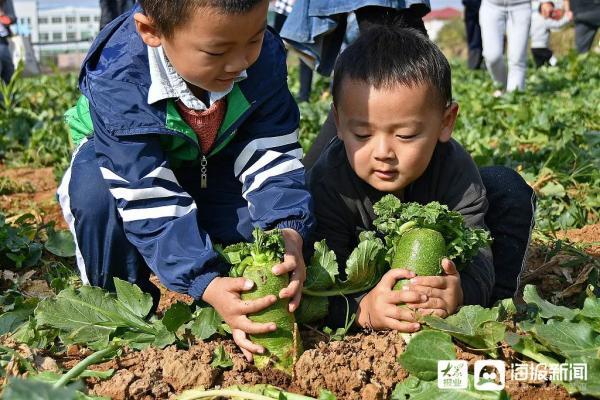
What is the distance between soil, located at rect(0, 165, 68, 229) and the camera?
476 centimetres

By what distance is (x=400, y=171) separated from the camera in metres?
Result: 2.76

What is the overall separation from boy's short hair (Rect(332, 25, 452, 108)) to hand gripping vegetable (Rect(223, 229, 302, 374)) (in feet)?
2.24

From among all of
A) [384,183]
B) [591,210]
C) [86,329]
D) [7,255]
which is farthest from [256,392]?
[591,210]

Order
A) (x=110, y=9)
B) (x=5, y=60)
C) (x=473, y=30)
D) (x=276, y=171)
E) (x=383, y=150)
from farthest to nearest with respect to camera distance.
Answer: (x=473, y=30) < (x=5, y=60) < (x=110, y=9) < (x=276, y=171) < (x=383, y=150)

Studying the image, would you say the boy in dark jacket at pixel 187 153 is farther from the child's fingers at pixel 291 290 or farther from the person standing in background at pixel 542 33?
the person standing in background at pixel 542 33

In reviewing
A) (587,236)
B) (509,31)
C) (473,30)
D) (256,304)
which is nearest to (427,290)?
(256,304)

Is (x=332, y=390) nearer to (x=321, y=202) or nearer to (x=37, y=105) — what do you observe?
(x=321, y=202)

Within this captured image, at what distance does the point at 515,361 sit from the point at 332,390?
0.52 meters

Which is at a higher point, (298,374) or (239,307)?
(239,307)

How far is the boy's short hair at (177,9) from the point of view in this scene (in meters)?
2.38

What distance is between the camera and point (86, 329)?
2562 mm

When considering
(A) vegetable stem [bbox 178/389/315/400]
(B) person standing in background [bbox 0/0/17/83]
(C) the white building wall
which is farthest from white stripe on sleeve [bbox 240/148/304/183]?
(C) the white building wall

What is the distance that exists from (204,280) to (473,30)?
12.5m

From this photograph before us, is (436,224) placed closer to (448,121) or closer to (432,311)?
(432,311)
